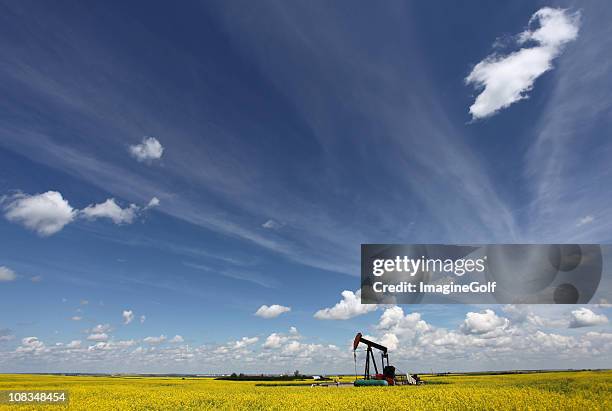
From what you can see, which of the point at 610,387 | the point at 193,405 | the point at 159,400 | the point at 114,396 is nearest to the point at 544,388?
the point at 610,387

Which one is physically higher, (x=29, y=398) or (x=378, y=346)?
(x=378, y=346)

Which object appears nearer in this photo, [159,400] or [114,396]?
[159,400]

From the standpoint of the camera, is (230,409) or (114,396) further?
(114,396)

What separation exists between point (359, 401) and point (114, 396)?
24.6m

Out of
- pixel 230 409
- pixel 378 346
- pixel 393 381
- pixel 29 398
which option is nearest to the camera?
pixel 230 409

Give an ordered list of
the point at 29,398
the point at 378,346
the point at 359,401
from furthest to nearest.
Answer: the point at 378,346 → the point at 29,398 → the point at 359,401

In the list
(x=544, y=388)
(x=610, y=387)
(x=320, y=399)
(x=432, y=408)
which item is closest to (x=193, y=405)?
(x=320, y=399)

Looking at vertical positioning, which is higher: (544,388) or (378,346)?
(378,346)

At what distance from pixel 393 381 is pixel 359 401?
3574 cm

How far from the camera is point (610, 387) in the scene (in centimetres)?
3450

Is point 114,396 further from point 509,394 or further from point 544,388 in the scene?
point 544,388

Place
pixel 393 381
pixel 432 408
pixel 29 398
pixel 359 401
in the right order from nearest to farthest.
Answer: pixel 432 408, pixel 359 401, pixel 29 398, pixel 393 381

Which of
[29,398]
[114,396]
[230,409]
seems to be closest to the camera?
[230,409]

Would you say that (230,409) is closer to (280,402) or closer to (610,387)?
(280,402)
